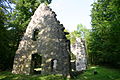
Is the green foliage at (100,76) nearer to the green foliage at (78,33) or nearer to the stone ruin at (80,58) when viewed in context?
the stone ruin at (80,58)

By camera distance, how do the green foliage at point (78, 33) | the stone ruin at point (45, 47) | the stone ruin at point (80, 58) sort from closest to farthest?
the stone ruin at point (45, 47)
the stone ruin at point (80, 58)
the green foliage at point (78, 33)

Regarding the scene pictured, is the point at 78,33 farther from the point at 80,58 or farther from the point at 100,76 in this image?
the point at 100,76

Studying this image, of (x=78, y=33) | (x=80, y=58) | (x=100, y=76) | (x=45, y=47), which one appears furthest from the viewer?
→ (x=78, y=33)

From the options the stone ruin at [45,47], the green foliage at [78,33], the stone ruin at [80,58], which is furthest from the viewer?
the green foliage at [78,33]

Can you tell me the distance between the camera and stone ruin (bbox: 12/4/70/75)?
12609mm

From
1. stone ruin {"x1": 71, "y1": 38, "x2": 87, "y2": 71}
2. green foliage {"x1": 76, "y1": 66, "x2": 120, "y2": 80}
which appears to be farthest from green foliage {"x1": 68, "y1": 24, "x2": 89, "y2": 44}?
green foliage {"x1": 76, "y1": 66, "x2": 120, "y2": 80}

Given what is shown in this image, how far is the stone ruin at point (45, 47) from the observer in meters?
12.6

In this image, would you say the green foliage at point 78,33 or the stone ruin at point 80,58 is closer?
the stone ruin at point 80,58

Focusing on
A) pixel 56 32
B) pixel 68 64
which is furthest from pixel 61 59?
pixel 56 32

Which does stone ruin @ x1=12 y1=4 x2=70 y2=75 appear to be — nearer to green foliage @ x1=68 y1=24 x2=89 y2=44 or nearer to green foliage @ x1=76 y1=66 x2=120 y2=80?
green foliage @ x1=76 y1=66 x2=120 y2=80

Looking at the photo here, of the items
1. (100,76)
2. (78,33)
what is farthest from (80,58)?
(78,33)

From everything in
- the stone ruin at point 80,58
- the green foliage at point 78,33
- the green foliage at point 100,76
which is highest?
the green foliage at point 78,33

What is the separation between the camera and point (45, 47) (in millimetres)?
13422

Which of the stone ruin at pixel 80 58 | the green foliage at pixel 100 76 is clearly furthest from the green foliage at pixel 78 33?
the green foliage at pixel 100 76
